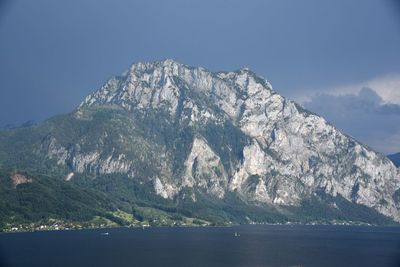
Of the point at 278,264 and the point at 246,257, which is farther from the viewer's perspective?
the point at 246,257

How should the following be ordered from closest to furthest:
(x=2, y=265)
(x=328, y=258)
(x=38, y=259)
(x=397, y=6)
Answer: (x=397, y=6), (x=2, y=265), (x=38, y=259), (x=328, y=258)

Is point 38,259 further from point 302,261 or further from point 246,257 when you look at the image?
point 302,261

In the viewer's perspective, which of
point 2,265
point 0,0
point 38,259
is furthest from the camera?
point 38,259

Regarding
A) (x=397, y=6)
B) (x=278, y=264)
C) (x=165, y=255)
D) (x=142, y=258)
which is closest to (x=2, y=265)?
(x=142, y=258)

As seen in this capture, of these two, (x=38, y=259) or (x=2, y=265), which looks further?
(x=38, y=259)

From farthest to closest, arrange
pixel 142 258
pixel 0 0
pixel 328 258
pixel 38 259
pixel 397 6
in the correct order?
1. pixel 328 258
2. pixel 142 258
3. pixel 38 259
4. pixel 0 0
5. pixel 397 6

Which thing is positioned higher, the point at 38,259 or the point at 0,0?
the point at 0,0

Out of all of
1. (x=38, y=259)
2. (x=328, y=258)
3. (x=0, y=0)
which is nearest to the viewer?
(x=0, y=0)

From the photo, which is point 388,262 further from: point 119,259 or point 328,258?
point 119,259

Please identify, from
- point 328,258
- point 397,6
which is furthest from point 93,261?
point 397,6
